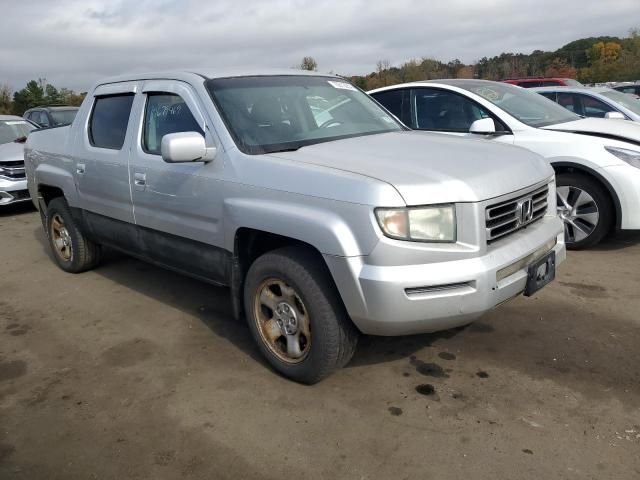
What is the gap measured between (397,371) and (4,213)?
8.36 meters

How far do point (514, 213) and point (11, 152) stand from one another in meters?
8.62

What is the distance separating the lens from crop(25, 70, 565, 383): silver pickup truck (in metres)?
2.72

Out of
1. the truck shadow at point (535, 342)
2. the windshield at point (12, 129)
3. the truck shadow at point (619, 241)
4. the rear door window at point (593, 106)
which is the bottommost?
the truck shadow at point (535, 342)

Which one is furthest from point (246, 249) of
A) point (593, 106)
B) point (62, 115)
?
point (62, 115)

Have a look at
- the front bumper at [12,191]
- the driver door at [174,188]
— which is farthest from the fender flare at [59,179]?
the front bumper at [12,191]

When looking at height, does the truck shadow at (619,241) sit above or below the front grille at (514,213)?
below

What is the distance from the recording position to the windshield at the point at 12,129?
34.3 ft

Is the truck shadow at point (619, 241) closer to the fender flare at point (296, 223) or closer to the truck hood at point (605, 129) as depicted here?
the truck hood at point (605, 129)

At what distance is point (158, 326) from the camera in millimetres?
4230

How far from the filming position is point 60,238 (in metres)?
5.62

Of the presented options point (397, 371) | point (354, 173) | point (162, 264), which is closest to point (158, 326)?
point (162, 264)

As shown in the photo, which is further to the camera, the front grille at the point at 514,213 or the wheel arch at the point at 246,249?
the wheel arch at the point at 246,249

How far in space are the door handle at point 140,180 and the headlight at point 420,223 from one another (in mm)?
2015

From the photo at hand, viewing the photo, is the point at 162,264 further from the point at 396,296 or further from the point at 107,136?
the point at 396,296
